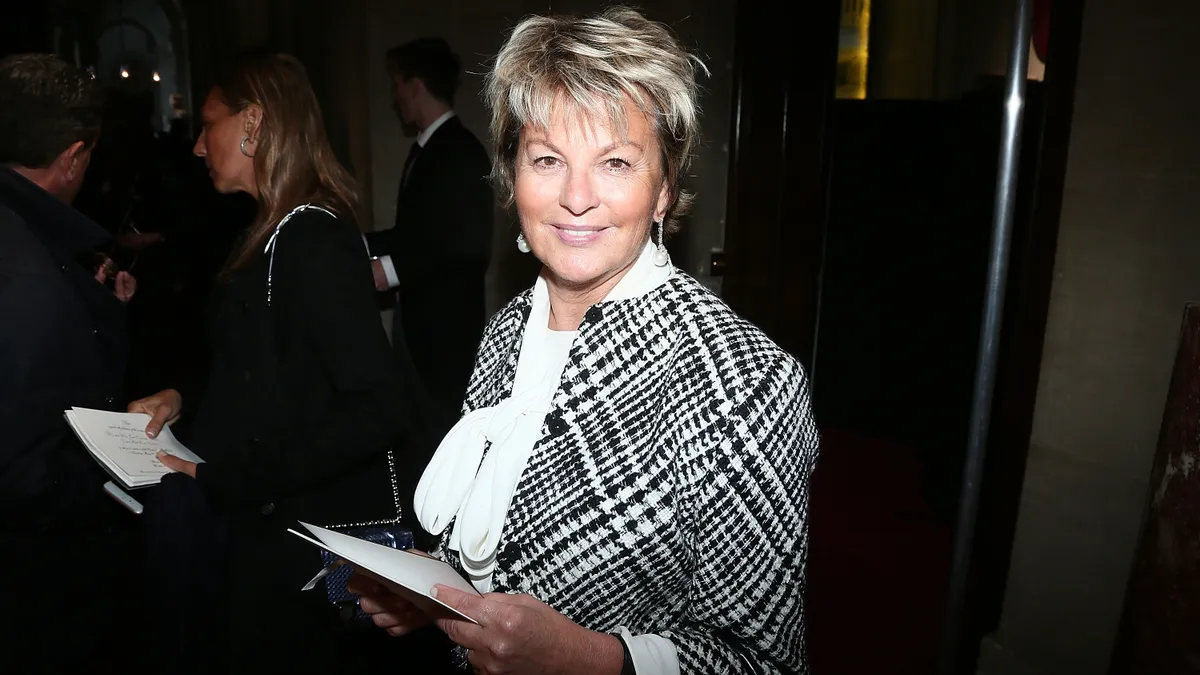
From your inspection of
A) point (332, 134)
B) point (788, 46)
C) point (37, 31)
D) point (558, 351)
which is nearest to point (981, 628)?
point (558, 351)

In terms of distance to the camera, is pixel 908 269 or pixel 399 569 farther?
pixel 908 269

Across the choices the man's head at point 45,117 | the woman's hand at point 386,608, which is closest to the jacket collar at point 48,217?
the man's head at point 45,117

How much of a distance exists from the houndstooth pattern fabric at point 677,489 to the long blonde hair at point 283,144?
0.96 metres

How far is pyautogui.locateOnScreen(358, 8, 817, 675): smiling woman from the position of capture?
Result: 1050 millimetres

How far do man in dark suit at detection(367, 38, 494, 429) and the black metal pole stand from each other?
2.51m

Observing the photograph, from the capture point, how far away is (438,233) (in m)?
3.46

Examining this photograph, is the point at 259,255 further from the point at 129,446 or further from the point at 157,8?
the point at 157,8

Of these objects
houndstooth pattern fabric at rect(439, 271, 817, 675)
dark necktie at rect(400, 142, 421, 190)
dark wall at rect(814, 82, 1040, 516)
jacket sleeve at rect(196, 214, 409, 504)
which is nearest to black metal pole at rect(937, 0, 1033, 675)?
houndstooth pattern fabric at rect(439, 271, 817, 675)

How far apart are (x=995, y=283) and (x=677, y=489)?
1.59ft

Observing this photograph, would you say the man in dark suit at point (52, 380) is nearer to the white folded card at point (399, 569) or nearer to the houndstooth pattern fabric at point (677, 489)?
the white folded card at point (399, 569)

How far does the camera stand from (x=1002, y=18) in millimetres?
5605

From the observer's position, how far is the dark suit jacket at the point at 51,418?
1625 millimetres

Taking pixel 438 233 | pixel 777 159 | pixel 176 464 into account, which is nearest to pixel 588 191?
pixel 176 464

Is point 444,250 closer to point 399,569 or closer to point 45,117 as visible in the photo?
point 45,117
